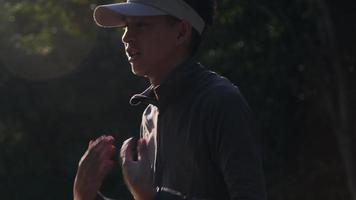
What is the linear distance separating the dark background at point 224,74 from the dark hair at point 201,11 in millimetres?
6631

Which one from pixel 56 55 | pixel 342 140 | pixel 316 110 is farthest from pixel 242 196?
pixel 56 55

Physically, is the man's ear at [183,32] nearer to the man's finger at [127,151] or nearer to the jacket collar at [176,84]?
the jacket collar at [176,84]

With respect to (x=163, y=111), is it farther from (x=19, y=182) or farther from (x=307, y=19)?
(x=19, y=182)

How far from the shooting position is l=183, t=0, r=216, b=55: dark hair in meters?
2.54

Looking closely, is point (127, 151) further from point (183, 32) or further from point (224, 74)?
point (224, 74)

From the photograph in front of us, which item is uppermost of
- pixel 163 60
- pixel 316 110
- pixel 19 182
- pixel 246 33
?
pixel 163 60

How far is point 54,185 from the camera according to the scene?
10.8m

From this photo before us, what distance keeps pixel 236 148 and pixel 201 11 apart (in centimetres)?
51

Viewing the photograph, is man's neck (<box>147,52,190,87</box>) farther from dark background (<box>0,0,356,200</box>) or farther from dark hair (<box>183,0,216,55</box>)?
dark background (<box>0,0,356,200</box>)

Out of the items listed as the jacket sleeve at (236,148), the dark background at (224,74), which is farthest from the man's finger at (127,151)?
the dark background at (224,74)

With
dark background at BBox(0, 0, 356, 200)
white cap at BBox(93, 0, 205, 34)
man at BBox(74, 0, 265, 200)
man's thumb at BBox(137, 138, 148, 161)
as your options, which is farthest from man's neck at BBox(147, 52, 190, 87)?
dark background at BBox(0, 0, 356, 200)

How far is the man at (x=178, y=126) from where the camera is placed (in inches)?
88.6

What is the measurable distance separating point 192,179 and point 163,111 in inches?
10.0

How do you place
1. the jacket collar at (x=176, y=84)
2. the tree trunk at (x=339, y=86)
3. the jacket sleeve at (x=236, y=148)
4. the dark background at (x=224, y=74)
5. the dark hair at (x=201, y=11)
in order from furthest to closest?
Result: the dark background at (x=224, y=74) < the tree trunk at (x=339, y=86) < the dark hair at (x=201, y=11) < the jacket collar at (x=176, y=84) < the jacket sleeve at (x=236, y=148)
